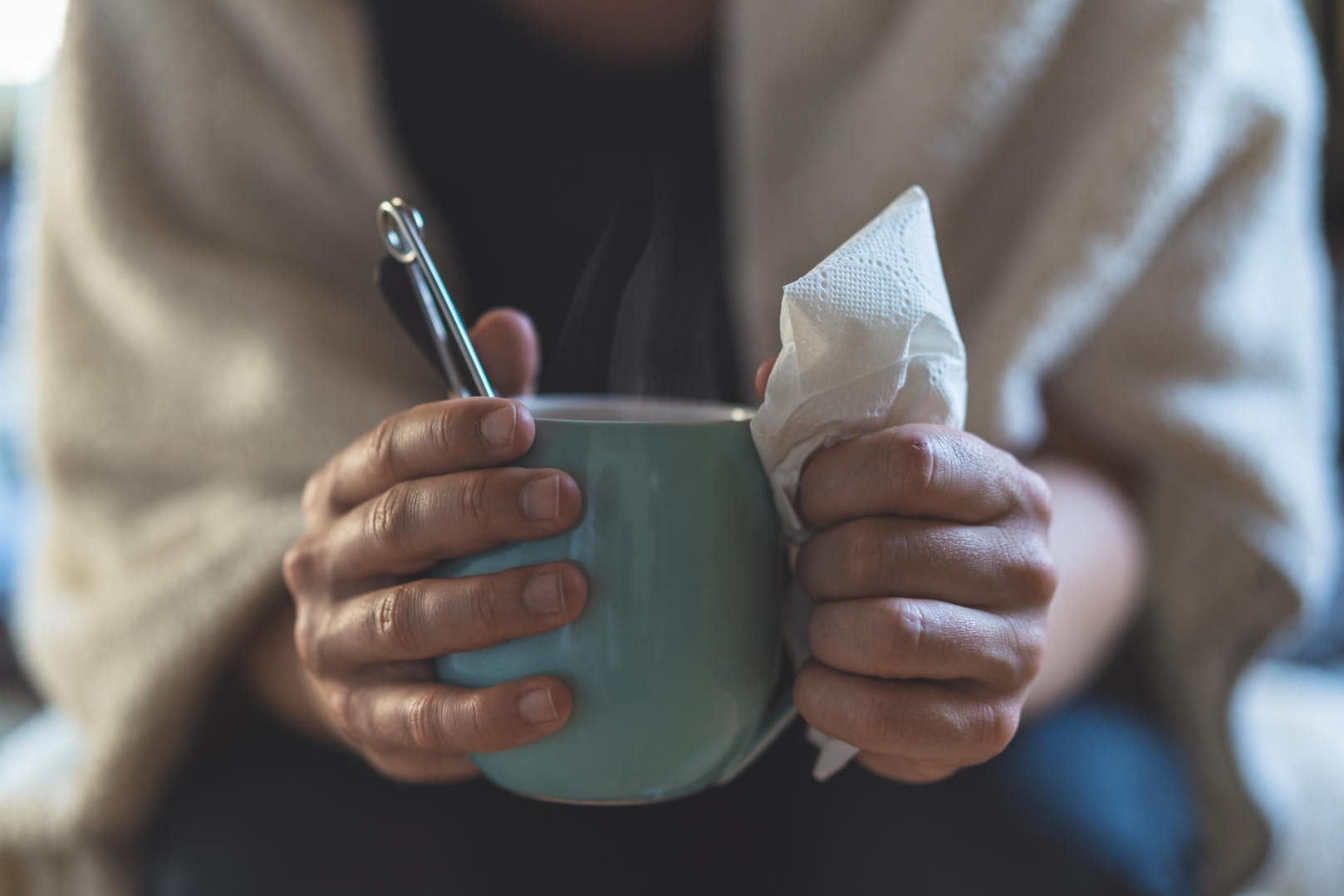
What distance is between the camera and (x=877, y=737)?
30 cm

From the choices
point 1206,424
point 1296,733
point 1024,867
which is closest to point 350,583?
point 1024,867

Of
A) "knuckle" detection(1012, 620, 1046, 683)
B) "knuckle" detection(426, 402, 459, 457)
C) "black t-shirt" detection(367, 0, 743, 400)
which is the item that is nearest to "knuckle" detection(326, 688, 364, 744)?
"knuckle" detection(426, 402, 459, 457)

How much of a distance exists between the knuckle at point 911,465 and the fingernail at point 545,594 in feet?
0.31

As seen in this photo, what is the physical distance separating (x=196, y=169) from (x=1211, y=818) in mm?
747

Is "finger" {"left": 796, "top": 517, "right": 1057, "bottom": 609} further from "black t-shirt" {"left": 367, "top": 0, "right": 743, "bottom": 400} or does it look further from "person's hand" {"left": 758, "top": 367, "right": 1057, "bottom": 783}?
"black t-shirt" {"left": 367, "top": 0, "right": 743, "bottom": 400}

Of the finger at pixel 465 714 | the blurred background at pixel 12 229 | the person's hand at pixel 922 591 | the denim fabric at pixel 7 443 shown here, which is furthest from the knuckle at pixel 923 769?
the denim fabric at pixel 7 443

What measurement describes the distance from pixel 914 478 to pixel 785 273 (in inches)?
15.5

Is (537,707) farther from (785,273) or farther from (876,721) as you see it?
(785,273)

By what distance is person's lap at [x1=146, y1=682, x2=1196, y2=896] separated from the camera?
0.52 metres

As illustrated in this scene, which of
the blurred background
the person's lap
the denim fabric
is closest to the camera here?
the person's lap

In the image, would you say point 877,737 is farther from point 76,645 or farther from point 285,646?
point 76,645

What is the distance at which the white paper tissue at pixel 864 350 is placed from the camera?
281 mm

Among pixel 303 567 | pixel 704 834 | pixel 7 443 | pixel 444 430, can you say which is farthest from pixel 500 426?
pixel 7 443

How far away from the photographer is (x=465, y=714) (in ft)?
0.97
